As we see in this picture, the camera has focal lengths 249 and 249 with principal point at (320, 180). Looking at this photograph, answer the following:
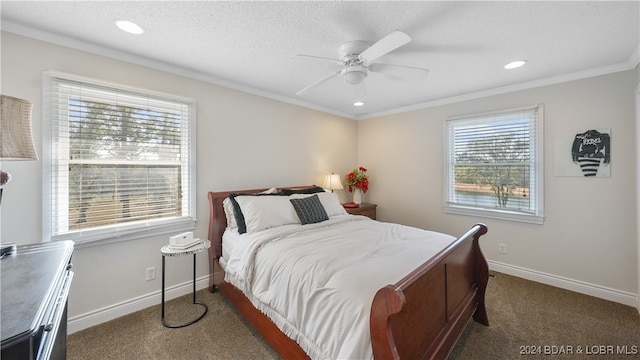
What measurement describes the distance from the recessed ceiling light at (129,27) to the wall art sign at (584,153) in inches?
167

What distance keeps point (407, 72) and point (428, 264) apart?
4.98 feet

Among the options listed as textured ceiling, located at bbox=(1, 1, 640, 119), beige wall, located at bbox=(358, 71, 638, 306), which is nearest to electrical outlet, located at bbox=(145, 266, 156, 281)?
textured ceiling, located at bbox=(1, 1, 640, 119)

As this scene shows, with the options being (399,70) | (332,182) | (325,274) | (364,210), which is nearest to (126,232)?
(325,274)

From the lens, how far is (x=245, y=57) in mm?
2355

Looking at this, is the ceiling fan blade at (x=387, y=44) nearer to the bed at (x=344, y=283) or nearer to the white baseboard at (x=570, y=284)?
the bed at (x=344, y=283)

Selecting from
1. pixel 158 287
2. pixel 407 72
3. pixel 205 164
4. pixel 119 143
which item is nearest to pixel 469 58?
pixel 407 72

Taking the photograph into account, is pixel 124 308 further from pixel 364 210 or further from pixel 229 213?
pixel 364 210

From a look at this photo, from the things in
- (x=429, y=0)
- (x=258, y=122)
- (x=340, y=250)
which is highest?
(x=429, y=0)

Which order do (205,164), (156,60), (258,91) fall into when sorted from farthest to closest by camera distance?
(258,91)
(205,164)
(156,60)

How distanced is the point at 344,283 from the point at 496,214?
2879 millimetres

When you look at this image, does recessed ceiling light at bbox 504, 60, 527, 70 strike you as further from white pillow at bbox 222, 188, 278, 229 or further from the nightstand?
white pillow at bbox 222, 188, 278, 229

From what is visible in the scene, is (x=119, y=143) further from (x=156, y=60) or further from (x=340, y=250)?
(x=340, y=250)

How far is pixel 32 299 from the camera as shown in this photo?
0.89m

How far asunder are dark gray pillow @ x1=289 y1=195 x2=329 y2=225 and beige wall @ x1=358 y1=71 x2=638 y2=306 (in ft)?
6.44
